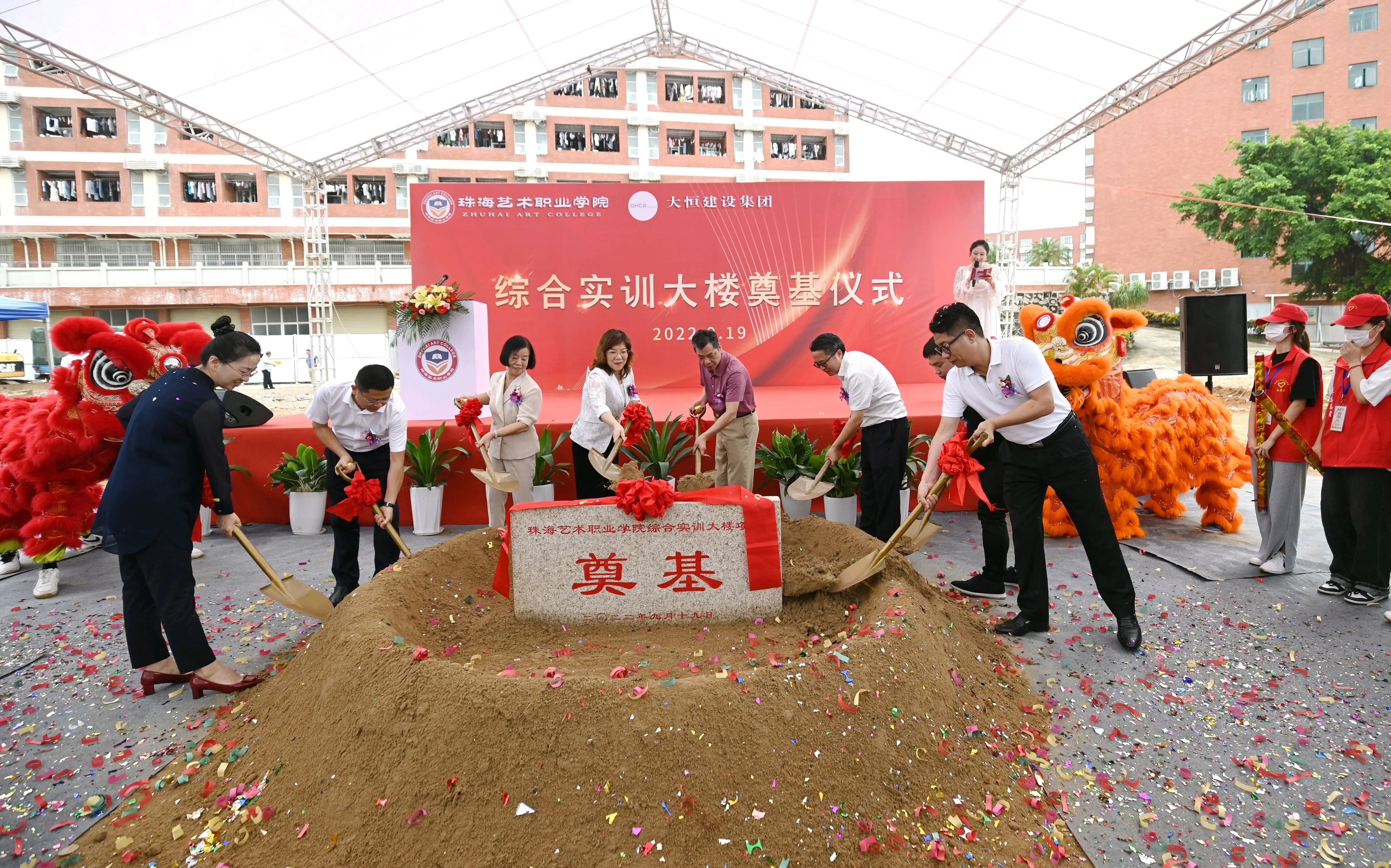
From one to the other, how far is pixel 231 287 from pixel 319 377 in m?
12.8

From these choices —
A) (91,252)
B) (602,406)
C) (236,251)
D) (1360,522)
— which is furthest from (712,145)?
(1360,522)

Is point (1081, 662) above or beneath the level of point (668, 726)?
beneath

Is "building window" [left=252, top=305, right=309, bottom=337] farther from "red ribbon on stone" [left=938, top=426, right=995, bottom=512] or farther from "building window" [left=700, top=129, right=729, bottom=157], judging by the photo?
"red ribbon on stone" [left=938, top=426, right=995, bottom=512]

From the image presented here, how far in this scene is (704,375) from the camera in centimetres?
433

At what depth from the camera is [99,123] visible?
2169cm

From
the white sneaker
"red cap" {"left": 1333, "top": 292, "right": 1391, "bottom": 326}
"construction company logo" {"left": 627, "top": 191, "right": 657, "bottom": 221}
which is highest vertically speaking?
"construction company logo" {"left": 627, "top": 191, "right": 657, "bottom": 221}

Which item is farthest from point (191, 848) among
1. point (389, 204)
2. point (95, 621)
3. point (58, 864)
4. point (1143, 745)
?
point (389, 204)

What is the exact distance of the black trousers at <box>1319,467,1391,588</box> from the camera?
3242 millimetres

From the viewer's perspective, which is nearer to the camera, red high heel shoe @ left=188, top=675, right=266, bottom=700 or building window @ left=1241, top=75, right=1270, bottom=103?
red high heel shoe @ left=188, top=675, right=266, bottom=700

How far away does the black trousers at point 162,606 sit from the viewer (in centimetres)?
254

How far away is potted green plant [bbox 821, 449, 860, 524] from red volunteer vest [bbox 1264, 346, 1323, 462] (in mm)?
2113

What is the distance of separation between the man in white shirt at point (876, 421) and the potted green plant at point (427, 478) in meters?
2.56

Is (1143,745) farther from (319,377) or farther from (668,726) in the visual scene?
(319,377)

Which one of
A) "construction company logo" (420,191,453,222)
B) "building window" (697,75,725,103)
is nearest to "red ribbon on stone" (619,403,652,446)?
"construction company logo" (420,191,453,222)
